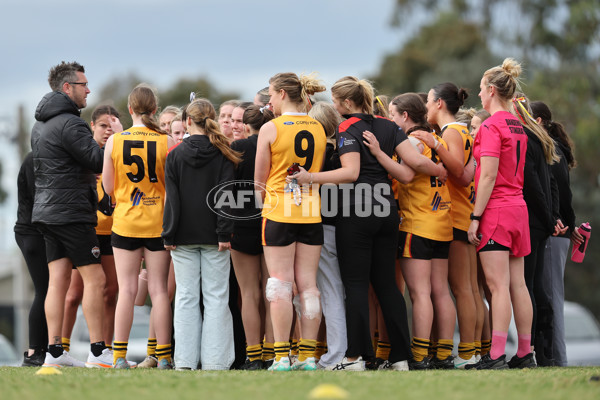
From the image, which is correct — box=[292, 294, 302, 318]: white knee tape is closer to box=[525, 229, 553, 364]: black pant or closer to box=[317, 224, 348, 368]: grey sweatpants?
box=[317, 224, 348, 368]: grey sweatpants

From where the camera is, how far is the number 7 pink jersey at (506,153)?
704 cm

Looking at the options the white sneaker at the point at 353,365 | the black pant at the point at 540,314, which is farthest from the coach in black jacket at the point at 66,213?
the black pant at the point at 540,314

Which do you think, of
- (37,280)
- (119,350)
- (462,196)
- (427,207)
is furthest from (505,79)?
(37,280)

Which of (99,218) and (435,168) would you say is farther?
(99,218)

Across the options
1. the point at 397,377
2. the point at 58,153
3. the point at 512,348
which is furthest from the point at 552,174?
the point at 512,348

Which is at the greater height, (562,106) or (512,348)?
(562,106)

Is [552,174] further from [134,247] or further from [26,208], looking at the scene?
[26,208]

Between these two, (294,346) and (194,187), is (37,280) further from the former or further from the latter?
(294,346)

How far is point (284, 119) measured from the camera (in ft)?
22.6

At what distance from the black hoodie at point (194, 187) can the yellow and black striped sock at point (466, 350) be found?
2.33 metres

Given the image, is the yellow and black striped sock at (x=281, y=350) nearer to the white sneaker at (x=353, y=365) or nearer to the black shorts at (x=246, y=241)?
the white sneaker at (x=353, y=365)

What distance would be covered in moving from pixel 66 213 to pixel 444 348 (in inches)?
141

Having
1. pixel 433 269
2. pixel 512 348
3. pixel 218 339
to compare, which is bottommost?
pixel 512 348

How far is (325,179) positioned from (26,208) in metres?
3.27
